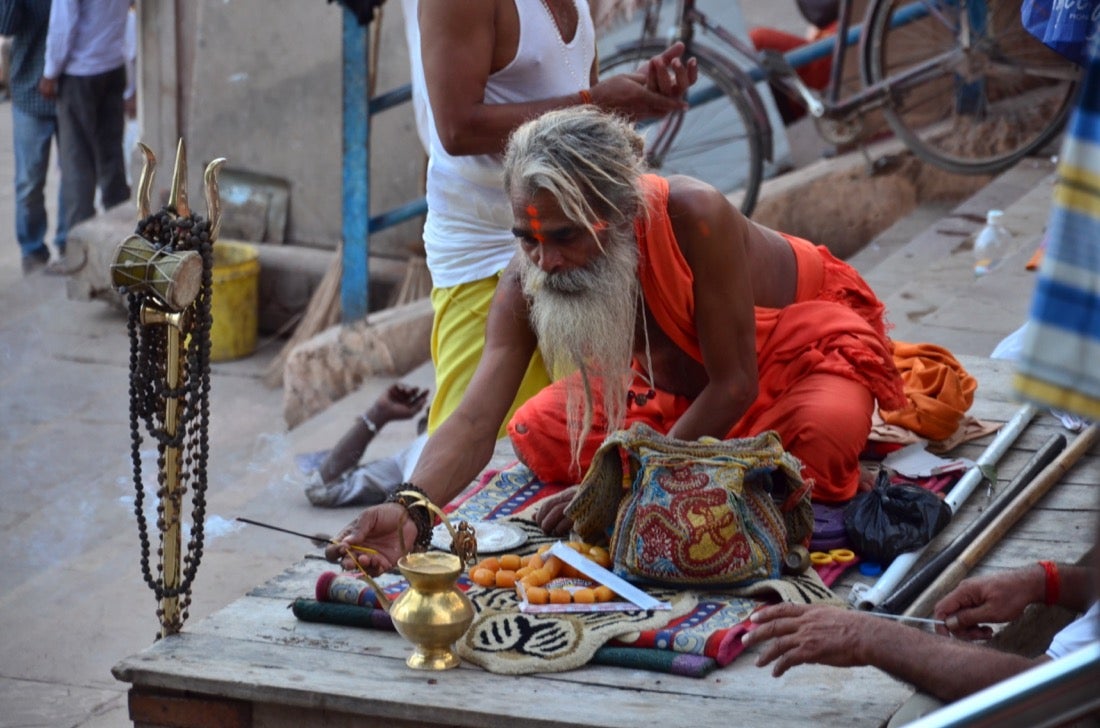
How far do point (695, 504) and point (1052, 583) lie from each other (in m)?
0.70

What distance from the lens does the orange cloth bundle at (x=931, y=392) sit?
391cm

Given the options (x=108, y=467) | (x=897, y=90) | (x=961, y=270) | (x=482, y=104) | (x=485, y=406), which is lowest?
(x=108, y=467)

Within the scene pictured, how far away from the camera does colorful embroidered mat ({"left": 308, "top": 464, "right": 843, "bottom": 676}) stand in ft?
9.03

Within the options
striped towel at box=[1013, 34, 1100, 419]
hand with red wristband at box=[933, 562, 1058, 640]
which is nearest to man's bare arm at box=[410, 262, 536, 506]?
hand with red wristband at box=[933, 562, 1058, 640]

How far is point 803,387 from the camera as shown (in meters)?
3.60

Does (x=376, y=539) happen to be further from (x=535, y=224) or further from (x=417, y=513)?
(x=535, y=224)

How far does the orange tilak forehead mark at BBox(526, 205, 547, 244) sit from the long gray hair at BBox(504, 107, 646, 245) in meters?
0.04

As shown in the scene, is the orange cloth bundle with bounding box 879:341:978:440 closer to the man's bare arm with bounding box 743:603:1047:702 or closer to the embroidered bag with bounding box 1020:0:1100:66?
the embroidered bag with bounding box 1020:0:1100:66

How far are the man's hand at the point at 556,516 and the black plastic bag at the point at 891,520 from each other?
631mm

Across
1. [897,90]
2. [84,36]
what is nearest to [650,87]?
[897,90]

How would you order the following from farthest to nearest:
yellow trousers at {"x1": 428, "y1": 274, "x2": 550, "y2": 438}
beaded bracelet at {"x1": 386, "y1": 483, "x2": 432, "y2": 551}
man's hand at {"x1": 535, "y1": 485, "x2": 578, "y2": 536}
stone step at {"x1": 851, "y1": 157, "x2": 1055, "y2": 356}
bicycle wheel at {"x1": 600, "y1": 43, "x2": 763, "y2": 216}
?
bicycle wheel at {"x1": 600, "y1": 43, "x2": 763, "y2": 216} < stone step at {"x1": 851, "y1": 157, "x2": 1055, "y2": 356} < yellow trousers at {"x1": 428, "y1": 274, "x2": 550, "y2": 438} < man's hand at {"x1": 535, "y1": 485, "x2": 578, "y2": 536} < beaded bracelet at {"x1": 386, "y1": 483, "x2": 432, "y2": 551}

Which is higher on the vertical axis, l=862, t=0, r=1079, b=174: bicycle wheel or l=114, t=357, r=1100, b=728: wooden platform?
l=862, t=0, r=1079, b=174: bicycle wheel

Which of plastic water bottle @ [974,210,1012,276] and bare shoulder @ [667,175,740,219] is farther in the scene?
plastic water bottle @ [974,210,1012,276]

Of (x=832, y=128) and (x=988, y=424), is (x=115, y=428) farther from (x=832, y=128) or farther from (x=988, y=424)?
(x=988, y=424)
